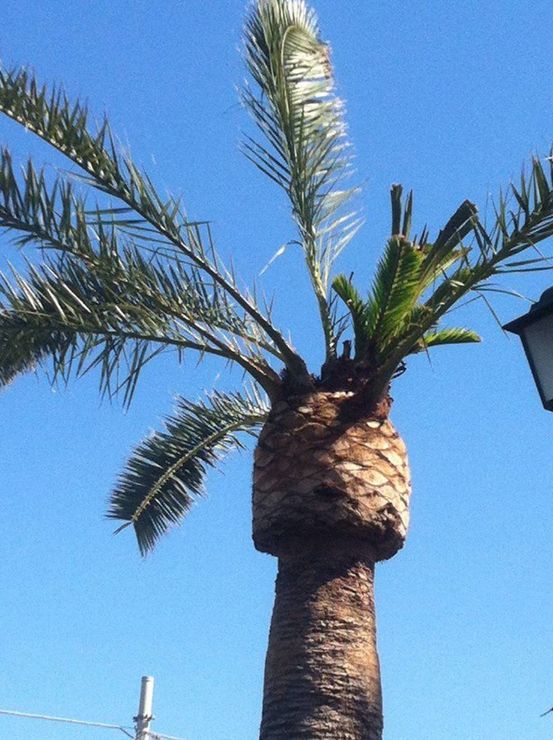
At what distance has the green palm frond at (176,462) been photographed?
947 cm

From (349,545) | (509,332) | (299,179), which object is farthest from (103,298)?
(509,332)

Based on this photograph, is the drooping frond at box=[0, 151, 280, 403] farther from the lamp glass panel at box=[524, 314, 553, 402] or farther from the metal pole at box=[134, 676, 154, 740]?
the metal pole at box=[134, 676, 154, 740]

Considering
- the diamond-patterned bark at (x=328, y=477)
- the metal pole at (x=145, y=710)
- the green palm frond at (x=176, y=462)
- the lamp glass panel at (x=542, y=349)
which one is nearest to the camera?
the lamp glass panel at (x=542, y=349)

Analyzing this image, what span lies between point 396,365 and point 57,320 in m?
2.15

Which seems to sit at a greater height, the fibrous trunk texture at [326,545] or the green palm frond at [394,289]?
the green palm frond at [394,289]

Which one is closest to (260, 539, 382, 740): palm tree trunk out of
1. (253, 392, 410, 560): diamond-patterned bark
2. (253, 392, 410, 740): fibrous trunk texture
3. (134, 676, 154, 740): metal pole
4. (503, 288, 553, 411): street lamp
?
(253, 392, 410, 740): fibrous trunk texture

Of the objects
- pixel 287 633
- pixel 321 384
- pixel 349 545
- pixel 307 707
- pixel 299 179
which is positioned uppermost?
pixel 299 179

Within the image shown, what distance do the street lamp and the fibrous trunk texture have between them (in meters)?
2.26

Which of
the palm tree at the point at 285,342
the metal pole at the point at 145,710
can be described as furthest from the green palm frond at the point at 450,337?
the metal pole at the point at 145,710

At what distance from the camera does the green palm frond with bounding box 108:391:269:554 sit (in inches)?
373

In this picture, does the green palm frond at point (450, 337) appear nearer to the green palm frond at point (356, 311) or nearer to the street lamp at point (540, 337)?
the green palm frond at point (356, 311)

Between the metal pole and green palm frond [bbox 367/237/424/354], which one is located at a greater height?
the metal pole

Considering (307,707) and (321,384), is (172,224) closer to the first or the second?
(321,384)

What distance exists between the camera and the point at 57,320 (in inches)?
290
